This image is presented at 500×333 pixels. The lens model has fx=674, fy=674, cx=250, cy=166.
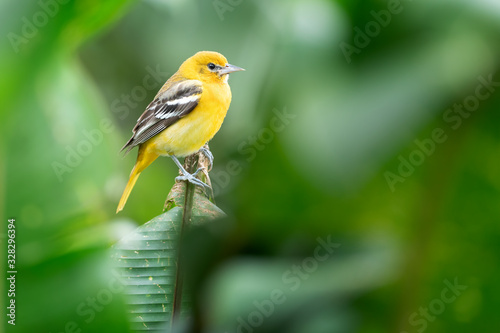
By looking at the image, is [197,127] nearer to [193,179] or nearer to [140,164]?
[140,164]

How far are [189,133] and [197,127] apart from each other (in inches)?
1.7

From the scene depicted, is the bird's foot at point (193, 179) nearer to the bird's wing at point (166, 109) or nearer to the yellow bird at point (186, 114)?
the yellow bird at point (186, 114)

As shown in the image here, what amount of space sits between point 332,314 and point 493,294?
265 millimetres

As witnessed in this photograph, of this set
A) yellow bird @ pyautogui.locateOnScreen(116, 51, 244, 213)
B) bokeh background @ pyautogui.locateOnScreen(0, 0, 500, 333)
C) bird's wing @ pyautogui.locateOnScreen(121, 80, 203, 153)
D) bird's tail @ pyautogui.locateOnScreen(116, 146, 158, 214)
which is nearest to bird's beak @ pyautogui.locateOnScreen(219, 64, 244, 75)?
yellow bird @ pyautogui.locateOnScreen(116, 51, 244, 213)

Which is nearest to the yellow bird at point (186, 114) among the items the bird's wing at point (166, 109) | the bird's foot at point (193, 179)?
the bird's wing at point (166, 109)

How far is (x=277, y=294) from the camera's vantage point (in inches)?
45.0

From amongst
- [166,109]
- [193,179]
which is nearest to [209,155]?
[193,179]

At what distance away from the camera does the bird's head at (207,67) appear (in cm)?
179

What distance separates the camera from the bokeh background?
3.26 feet

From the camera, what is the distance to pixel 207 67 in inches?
73.7

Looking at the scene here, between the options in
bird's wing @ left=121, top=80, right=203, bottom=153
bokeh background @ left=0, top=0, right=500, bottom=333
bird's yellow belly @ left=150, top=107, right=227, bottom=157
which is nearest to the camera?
bokeh background @ left=0, top=0, right=500, bottom=333

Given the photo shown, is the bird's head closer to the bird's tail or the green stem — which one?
the bird's tail

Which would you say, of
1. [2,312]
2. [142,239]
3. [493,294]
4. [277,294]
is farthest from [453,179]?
[2,312]

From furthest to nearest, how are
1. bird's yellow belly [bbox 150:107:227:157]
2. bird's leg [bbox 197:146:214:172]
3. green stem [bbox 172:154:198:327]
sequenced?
bird's yellow belly [bbox 150:107:227:157] < bird's leg [bbox 197:146:214:172] < green stem [bbox 172:154:198:327]
